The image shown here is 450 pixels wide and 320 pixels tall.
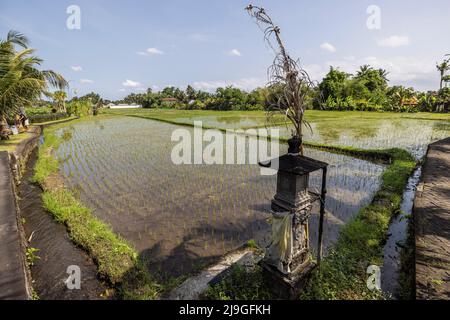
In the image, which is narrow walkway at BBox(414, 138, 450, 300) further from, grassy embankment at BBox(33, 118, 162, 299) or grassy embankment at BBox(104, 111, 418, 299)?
grassy embankment at BBox(33, 118, 162, 299)

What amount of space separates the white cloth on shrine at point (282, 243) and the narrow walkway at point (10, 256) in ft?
8.77

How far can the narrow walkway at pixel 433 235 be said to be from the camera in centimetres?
280

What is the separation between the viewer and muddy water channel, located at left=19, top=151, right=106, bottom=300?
10.7 feet

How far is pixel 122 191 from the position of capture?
6953mm

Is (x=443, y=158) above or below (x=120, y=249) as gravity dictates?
above

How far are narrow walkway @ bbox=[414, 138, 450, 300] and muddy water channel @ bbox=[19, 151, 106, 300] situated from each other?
4268mm

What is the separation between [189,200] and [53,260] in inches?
124

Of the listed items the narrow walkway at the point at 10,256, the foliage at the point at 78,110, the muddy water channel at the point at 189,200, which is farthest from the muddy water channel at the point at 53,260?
the foliage at the point at 78,110

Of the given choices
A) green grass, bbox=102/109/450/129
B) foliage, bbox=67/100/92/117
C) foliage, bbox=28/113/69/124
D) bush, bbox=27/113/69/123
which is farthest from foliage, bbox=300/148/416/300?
foliage, bbox=67/100/92/117

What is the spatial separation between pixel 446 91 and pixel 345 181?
35924 mm

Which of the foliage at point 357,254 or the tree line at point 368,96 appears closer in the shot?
the foliage at point 357,254

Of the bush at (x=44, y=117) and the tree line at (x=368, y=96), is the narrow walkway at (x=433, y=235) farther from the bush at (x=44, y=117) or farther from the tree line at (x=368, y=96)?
the bush at (x=44, y=117)

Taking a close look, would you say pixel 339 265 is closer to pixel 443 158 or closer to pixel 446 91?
pixel 443 158
